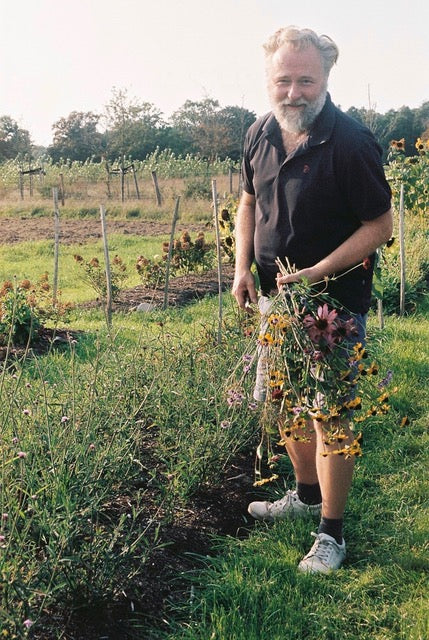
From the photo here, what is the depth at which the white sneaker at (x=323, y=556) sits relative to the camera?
3.00 m

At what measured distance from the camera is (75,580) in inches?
97.8

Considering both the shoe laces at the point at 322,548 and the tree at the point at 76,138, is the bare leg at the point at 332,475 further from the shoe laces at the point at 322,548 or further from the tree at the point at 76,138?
the tree at the point at 76,138

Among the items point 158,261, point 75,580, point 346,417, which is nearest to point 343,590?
point 346,417

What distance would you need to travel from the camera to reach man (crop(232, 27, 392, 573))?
282cm

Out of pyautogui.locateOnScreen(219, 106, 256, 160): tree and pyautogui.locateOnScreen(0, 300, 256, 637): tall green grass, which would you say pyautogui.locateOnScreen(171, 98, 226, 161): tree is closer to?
pyautogui.locateOnScreen(219, 106, 256, 160): tree

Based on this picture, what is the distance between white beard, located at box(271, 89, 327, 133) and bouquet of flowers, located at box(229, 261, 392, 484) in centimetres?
55

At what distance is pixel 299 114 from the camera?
9.45 ft

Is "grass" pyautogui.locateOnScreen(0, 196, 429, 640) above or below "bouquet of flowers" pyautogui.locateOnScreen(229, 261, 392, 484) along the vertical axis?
below

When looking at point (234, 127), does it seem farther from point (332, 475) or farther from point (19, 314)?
point (332, 475)

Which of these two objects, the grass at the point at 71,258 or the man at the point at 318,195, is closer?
the man at the point at 318,195

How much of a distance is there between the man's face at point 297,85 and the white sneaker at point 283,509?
1.66 m

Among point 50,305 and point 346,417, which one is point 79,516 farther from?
point 50,305

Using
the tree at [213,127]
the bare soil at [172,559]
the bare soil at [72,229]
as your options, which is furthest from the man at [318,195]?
the tree at [213,127]

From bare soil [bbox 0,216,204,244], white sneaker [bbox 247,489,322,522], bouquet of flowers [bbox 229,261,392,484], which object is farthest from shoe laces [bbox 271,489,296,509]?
bare soil [bbox 0,216,204,244]
